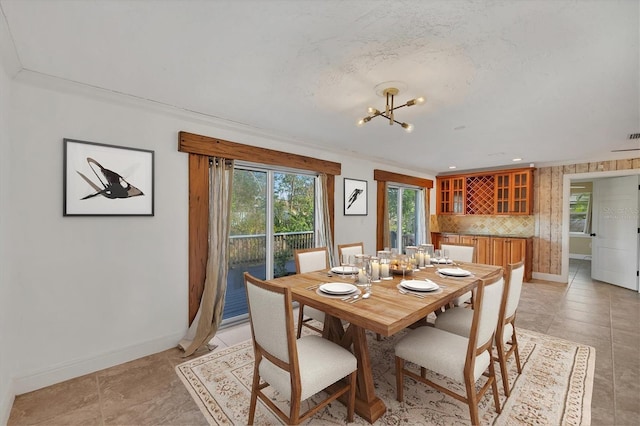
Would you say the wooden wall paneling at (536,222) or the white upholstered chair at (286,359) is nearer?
the white upholstered chair at (286,359)

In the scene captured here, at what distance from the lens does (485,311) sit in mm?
1618

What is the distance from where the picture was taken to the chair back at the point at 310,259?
294 cm

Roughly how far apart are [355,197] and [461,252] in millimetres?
1911

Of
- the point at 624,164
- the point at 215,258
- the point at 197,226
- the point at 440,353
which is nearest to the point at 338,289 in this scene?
the point at 440,353

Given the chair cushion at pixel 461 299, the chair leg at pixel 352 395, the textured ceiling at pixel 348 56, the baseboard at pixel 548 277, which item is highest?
the textured ceiling at pixel 348 56

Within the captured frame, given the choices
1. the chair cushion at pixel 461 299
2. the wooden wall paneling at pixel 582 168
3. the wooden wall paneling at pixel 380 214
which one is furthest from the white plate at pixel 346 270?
the wooden wall paneling at pixel 582 168

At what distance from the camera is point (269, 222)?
365cm

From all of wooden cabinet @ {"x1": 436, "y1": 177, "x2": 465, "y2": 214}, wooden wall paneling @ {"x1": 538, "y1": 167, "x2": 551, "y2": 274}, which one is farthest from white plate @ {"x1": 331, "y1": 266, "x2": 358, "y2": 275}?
→ wooden wall paneling @ {"x1": 538, "y1": 167, "x2": 551, "y2": 274}

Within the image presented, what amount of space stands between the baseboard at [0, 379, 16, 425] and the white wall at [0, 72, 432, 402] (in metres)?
0.07

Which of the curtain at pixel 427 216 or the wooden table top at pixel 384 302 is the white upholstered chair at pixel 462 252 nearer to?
the wooden table top at pixel 384 302

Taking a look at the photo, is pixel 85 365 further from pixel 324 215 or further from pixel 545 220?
pixel 545 220

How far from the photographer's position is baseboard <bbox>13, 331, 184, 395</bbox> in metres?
2.02

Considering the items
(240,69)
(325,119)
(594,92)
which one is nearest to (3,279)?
(240,69)

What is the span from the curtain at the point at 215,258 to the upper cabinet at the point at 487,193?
556 cm
